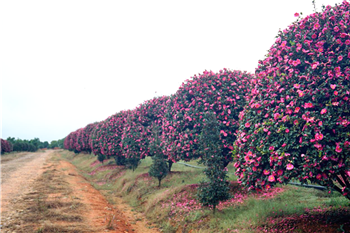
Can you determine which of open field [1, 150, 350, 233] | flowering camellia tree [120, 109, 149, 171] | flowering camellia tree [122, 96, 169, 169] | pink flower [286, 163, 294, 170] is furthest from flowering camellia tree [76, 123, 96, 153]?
pink flower [286, 163, 294, 170]

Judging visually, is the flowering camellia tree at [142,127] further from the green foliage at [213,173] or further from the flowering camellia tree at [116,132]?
the green foliage at [213,173]

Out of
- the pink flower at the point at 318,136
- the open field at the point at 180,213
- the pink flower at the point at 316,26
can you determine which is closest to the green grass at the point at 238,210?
the open field at the point at 180,213

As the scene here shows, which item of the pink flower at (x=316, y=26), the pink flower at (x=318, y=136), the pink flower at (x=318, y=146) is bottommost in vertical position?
the pink flower at (x=318, y=146)

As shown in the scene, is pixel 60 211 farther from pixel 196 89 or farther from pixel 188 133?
pixel 196 89

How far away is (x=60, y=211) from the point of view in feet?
28.8

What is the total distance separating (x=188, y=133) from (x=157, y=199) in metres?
3.56

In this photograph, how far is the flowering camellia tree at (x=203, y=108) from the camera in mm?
10281

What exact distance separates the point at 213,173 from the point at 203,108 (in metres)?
3.52

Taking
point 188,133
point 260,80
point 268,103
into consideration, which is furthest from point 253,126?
point 188,133

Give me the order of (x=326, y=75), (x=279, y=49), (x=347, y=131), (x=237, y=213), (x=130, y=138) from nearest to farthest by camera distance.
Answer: (x=347, y=131) < (x=326, y=75) < (x=279, y=49) < (x=237, y=213) < (x=130, y=138)

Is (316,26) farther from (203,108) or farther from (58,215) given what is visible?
(58,215)

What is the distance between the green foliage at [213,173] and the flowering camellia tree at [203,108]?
1109mm

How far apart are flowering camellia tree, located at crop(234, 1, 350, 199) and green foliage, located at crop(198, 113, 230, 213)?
6.11ft

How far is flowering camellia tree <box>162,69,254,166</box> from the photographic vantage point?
33.7 feet
